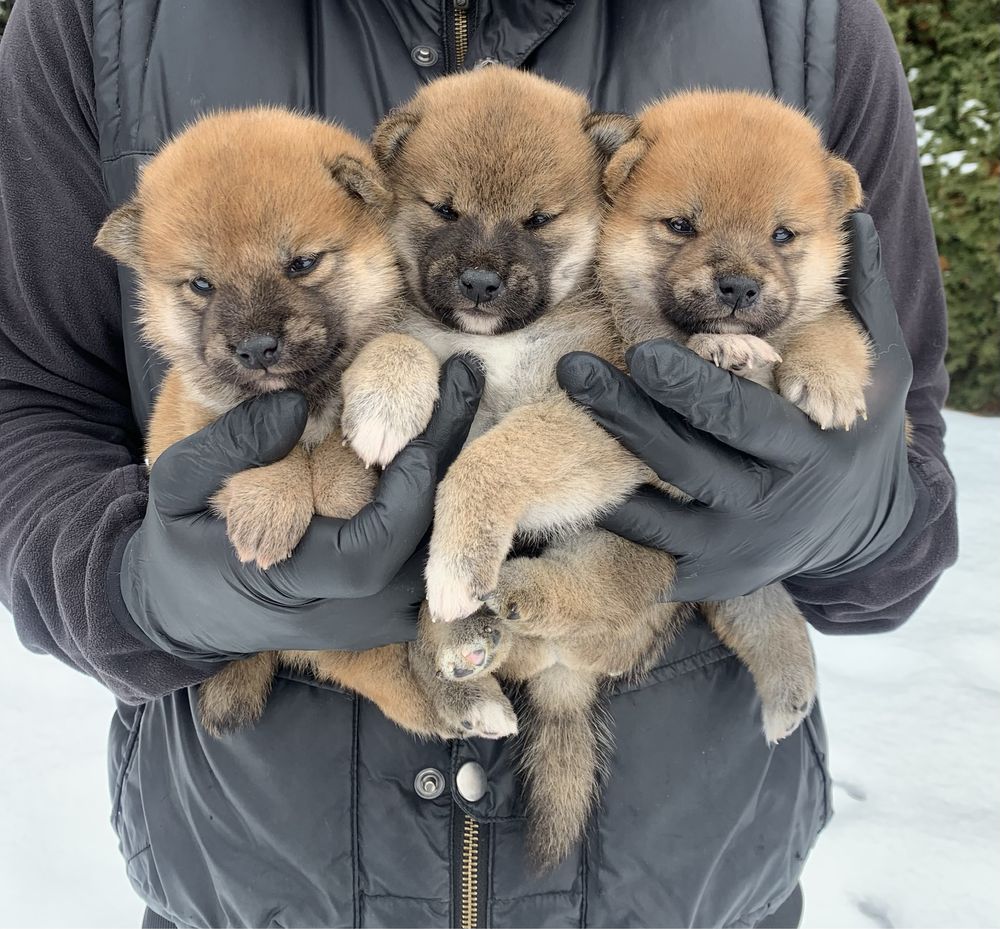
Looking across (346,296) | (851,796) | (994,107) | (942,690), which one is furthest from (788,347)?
(994,107)

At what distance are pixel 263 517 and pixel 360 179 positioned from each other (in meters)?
0.71

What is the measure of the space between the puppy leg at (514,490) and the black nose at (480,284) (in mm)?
240

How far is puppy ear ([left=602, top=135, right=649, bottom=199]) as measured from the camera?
1931 mm

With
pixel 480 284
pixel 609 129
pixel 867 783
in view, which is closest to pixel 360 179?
pixel 480 284

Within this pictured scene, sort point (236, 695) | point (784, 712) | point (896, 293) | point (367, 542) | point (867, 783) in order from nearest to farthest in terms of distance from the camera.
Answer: point (367, 542) < point (236, 695) < point (784, 712) < point (896, 293) < point (867, 783)

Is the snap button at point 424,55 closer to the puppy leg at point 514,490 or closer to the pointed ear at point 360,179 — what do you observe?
the pointed ear at point 360,179

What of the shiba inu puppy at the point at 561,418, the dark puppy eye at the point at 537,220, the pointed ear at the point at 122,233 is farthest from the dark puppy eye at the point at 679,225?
the pointed ear at the point at 122,233

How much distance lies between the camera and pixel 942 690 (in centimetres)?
399

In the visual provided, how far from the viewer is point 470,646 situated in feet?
5.83

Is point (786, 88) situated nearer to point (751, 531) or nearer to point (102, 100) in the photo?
point (751, 531)

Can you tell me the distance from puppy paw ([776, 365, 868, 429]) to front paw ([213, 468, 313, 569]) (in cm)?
97

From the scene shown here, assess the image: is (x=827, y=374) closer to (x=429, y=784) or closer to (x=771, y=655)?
(x=771, y=655)

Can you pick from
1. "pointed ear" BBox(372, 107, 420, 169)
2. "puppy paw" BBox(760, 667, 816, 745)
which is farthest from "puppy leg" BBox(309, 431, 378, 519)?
"puppy paw" BBox(760, 667, 816, 745)

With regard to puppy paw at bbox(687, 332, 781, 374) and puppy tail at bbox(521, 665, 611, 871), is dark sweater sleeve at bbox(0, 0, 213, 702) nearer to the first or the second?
puppy tail at bbox(521, 665, 611, 871)
